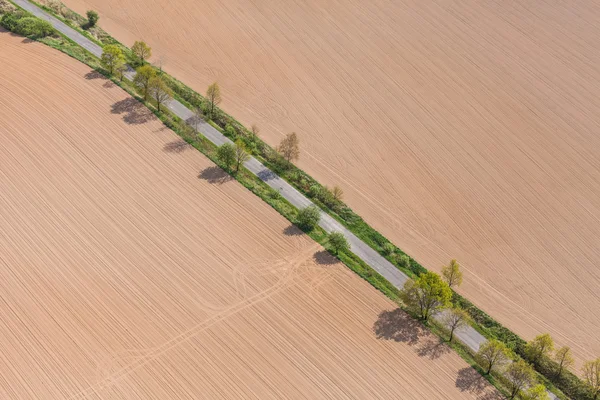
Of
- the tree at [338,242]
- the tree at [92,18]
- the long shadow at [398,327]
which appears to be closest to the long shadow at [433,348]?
the long shadow at [398,327]

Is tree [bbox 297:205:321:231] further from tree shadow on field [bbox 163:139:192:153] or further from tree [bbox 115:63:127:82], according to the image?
tree [bbox 115:63:127:82]

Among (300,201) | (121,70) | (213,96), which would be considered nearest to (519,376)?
(300,201)

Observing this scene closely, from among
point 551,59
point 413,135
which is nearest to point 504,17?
point 551,59

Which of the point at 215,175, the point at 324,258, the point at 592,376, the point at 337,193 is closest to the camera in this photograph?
the point at 592,376

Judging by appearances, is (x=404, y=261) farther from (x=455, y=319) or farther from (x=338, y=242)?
(x=455, y=319)

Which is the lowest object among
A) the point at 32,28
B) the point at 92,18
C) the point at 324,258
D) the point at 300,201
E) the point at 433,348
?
the point at 433,348

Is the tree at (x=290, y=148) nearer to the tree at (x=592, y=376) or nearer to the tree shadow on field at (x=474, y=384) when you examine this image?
the tree shadow on field at (x=474, y=384)

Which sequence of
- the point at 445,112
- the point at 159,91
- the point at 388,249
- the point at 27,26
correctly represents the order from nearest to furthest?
1. the point at 388,249
2. the point at 159,91
3. the point at 445,112
4. the point at 27,26

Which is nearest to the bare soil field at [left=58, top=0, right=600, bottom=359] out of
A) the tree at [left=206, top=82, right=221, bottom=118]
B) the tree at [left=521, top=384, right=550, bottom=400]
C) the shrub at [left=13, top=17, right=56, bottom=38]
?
the tree at [left=206, top=82, right=221, bottom=118]
